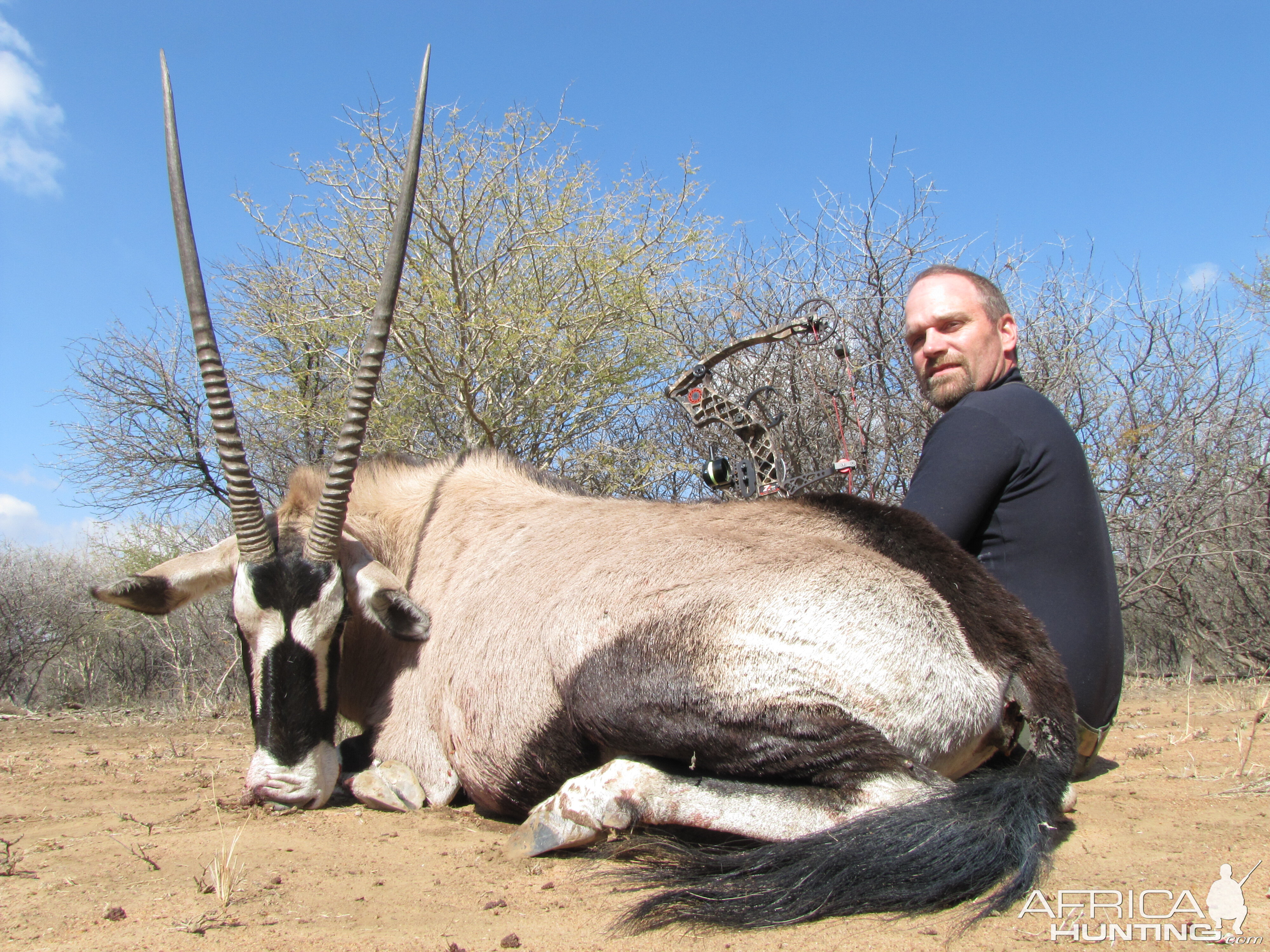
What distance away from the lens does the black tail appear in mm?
2049

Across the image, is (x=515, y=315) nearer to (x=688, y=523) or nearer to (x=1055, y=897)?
(x=688, y=523)

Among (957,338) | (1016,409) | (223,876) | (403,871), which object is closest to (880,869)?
(403,871)

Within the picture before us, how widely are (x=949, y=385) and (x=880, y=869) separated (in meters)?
2.11

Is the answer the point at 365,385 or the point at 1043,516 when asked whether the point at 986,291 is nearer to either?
the point at 1043,516

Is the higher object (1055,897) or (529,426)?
(529,426)

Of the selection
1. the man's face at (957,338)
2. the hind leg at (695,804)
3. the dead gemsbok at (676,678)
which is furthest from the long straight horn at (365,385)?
the man's face at (957,338)

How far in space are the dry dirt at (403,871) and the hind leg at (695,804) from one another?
0.11 m

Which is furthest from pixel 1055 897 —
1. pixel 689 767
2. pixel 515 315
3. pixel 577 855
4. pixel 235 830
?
pixel 515 315

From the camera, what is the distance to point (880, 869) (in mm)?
2086

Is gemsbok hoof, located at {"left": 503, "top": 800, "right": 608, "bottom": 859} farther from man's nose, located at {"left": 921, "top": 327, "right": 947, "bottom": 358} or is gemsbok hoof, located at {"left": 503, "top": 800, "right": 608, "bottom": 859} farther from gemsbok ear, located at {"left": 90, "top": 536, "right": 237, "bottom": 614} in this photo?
man's nose, located at {"left": 921, "top": 327, "right": 947, "bottom": 358}

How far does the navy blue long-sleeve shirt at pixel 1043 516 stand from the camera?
2.97 metres

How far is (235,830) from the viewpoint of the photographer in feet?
9.52

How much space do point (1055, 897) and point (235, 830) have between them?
8.29ft

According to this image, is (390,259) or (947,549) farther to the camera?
(390,259)
